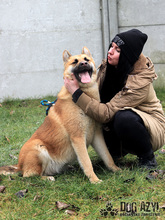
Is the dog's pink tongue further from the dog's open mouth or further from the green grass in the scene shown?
the green grass

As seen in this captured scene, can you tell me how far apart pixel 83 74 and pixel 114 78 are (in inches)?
14.8

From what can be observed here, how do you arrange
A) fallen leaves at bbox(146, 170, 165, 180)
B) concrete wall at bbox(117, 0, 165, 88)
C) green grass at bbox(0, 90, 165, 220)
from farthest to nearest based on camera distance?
concrete wall at bbox(117, 0, 165, 88) → fallen leaves at bbox(146, 170, 165, 180) → green grass at bbox(0, 90, 165, 220)

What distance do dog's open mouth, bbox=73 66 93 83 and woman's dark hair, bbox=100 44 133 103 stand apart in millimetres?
254

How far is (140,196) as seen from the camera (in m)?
2.42

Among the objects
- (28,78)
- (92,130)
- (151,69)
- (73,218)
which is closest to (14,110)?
(28,78)

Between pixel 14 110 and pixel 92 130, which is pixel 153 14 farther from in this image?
pixel 92 130

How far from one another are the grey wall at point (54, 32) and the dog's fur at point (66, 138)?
12.0 ft

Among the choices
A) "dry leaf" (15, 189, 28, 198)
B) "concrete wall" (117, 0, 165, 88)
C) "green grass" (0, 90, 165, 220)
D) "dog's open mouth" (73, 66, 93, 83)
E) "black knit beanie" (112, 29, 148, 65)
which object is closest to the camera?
"green grass" (0, 90, 165, 220)

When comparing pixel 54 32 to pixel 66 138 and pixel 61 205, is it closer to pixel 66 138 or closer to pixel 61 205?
pixel 66 138

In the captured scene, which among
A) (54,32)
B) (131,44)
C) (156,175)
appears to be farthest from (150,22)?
(156,175)

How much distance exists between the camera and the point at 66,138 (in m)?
3.11

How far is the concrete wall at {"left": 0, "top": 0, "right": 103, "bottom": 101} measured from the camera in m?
6.69

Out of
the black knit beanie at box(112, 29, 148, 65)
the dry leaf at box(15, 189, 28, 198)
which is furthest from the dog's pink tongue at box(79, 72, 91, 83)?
the dry leaf at box(15, 189, 28, 198)

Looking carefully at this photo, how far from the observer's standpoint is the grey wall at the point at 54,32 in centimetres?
666
